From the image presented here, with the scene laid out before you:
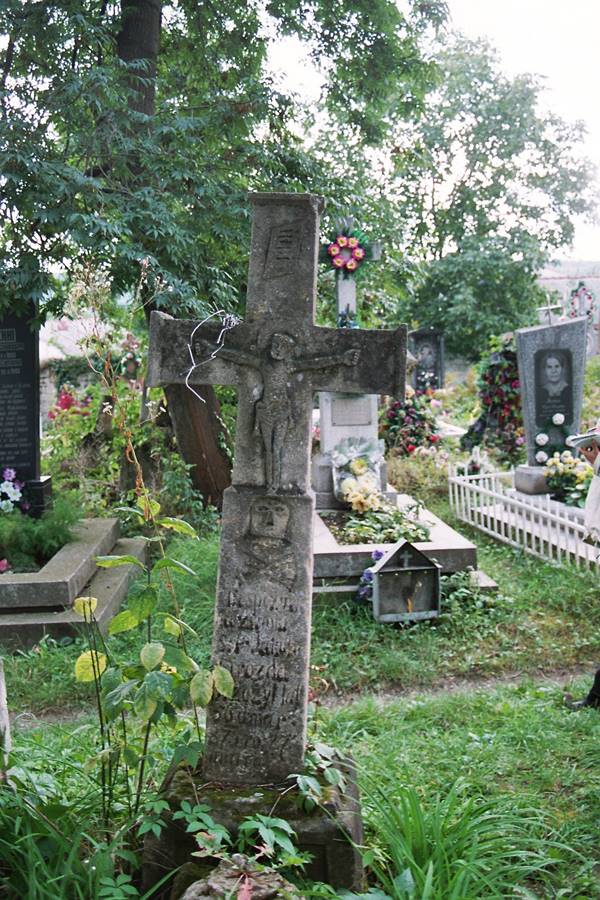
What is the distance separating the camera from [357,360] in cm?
290

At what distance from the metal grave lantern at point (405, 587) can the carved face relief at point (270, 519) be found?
3.08 metres

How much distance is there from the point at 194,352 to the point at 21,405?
16.1ft

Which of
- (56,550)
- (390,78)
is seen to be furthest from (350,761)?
(390,78)

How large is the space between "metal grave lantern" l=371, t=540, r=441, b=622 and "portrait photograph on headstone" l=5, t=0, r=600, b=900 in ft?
0.08

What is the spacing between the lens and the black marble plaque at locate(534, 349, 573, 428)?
9227 millimetres

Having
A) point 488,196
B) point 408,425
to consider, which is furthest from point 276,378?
point 488,196

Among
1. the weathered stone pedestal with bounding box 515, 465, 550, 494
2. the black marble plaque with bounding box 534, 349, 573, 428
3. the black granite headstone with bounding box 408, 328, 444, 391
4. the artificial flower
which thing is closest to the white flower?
the artificial flower

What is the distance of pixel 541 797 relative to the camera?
335 cm

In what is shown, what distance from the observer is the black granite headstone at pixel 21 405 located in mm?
7262

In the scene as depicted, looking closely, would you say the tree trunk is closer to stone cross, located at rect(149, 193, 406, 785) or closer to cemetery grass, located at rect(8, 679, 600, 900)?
cemetery grass, located at rect(8, 679, 600, 900)

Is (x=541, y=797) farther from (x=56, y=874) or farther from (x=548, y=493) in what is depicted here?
(x=548, y=493)

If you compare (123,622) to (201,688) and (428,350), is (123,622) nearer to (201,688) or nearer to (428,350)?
(201,688)

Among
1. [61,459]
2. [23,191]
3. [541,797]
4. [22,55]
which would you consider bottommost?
[541,797]

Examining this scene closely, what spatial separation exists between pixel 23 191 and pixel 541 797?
5.10 meters
